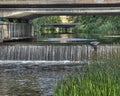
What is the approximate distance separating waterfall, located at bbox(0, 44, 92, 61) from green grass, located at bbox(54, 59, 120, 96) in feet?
54.1

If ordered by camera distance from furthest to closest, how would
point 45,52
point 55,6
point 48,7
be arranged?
point 48,7, point 55,6, point 45,52

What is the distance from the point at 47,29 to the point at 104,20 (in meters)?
38.5

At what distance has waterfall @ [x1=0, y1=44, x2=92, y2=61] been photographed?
2881 centimetres

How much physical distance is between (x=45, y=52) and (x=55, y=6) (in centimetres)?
1053

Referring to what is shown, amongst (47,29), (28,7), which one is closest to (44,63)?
(28,7)

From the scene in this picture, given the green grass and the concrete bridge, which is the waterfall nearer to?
the concrete bridge

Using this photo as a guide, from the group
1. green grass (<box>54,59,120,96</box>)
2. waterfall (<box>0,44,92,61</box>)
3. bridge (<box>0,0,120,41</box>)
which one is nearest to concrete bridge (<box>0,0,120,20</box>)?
bridge (<box>0,0,120,41</box>)

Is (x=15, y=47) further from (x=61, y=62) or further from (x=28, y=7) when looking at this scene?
(x=28, y=7)

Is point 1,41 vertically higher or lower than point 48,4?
lower

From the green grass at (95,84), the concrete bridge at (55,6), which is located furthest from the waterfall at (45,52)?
the green grass at (95,84)

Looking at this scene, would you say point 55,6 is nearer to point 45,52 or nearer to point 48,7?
point 48,7

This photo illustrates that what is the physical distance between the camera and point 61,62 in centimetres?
2762

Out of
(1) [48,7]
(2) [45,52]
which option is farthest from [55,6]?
(2) [45,52]

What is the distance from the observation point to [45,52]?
29.4 meters
